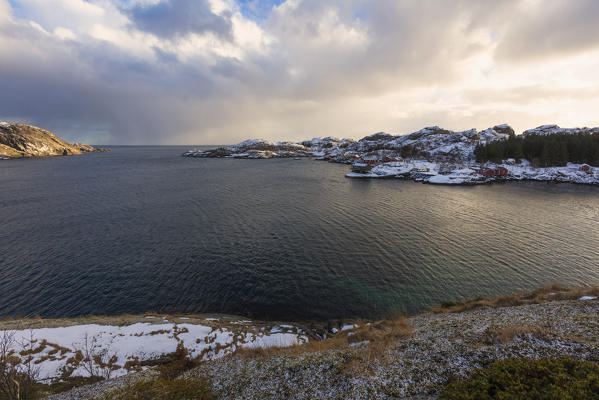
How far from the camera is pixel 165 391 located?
37.3ft

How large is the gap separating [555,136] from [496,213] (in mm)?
118621

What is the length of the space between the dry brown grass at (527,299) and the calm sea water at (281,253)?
3.01m

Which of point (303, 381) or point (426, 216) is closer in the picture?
point (303, 381)

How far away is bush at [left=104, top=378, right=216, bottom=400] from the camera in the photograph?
11.1 metres

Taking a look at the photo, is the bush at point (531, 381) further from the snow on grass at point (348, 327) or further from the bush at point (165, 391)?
the snow on grass at point (348, 327)

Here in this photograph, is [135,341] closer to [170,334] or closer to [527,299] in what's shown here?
[170,334]

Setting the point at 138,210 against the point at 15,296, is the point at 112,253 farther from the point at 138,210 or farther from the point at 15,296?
the point at 138,210

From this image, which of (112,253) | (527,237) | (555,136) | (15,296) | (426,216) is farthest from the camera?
(555,136)

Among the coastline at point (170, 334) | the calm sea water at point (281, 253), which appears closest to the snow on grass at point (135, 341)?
the coastline at point (170, 334)

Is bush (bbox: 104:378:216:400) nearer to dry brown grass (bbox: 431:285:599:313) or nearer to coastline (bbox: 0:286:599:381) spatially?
coastline (bbox: 0:286:599:381)

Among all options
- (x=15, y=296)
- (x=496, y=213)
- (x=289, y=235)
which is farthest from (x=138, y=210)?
(x=496, y=213)

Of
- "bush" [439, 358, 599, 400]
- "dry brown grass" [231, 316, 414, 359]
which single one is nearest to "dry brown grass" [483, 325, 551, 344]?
"bush" [439, 358, 599, 400]

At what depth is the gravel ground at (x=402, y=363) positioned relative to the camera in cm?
1073

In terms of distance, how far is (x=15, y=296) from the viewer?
25.2 m
